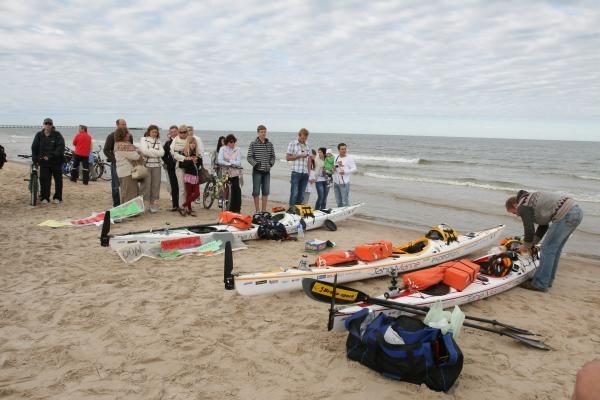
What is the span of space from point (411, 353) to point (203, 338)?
196cm

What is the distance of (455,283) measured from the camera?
17.2 ft

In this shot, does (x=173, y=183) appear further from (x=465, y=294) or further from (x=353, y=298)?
(x=465, y=294)

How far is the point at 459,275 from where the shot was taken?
5195 mm

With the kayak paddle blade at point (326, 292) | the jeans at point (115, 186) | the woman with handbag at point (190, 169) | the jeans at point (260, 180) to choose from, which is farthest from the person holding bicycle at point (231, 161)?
the kayak paddle blade at point (326, 292)

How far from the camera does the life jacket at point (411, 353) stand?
341 centimetres

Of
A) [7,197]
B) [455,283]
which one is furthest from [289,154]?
[7,197]

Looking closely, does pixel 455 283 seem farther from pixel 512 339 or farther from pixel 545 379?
pixel 545 379

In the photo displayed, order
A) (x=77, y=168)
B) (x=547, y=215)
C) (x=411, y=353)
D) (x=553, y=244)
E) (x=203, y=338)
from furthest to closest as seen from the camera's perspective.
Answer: (x=77, y=168) → (x=553, y=244) → (x=547, y=215) → (x=203, y=338) → (x=411, y=353)

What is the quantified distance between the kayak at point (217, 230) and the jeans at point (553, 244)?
13.7 ft

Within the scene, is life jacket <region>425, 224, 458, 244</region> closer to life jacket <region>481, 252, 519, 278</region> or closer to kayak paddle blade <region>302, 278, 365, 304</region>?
life jacket <region>481, 252, 519, 278</region>

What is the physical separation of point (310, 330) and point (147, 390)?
5.61 feet

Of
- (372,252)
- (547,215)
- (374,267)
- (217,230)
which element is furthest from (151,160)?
(547,215)

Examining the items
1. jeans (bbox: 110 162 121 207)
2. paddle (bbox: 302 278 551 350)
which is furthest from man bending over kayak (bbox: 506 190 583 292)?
jeans (bbox: 110 162 121 207)

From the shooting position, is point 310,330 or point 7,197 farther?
point 7,197
